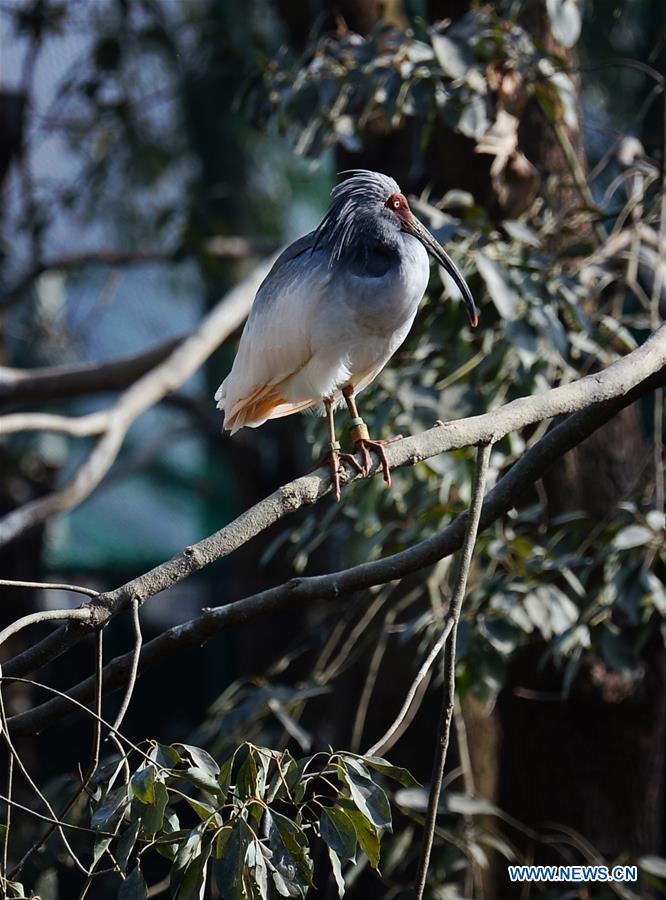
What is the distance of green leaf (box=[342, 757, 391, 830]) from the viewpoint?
1.72m

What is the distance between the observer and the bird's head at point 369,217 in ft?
9.17

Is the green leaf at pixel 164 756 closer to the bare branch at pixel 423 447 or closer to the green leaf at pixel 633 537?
the bare branch at pixel 423 447

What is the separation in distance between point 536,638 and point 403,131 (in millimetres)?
2200

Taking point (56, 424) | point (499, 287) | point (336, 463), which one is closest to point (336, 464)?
point (336, 463)

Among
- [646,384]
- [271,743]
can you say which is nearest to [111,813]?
[646,384]

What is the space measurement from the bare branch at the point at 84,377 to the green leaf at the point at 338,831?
3201 millimetres

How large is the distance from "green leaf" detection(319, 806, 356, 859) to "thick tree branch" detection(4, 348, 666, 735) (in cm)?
43

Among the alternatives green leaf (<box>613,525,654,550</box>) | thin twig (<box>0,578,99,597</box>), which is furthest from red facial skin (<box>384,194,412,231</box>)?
thin twig (<box>0,578,99,597</box>)

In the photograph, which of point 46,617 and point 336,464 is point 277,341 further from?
point 46,617

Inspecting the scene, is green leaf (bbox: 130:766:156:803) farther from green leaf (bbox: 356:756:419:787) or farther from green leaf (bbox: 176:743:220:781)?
green leaf (bbox: 356:756:419:787)

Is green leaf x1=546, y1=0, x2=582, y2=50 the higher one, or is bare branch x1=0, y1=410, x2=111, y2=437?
green leaf x1=546, y1=0, x2=582, y2=50

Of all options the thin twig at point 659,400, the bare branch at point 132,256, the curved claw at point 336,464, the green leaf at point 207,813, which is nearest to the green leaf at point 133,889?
the green leaf at point 207,813

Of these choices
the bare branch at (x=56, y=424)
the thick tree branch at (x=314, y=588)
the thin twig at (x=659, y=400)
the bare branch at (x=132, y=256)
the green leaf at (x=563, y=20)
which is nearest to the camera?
the thick tree branch at (x=314, y=588)

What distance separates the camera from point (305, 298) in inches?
109
